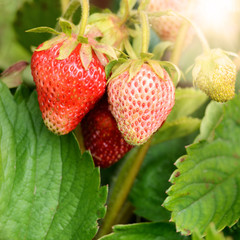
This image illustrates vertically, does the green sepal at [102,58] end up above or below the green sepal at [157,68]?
above

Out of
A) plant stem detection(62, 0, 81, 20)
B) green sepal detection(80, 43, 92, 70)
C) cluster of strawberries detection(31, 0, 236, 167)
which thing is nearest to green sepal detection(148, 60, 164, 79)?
cluster of strawberries detection(31, 0, 236, 167)

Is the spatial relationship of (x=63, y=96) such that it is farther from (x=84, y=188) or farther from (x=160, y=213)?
(x=160, y=213)

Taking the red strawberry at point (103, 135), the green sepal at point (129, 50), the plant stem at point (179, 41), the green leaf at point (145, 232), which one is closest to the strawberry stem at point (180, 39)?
the plant stem at point (179, 41)

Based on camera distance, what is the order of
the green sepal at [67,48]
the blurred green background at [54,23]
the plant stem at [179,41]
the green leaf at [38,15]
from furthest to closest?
the green leaf at [38,15] → the blurred green background at [54,23] → the plant stem at [179,41] → the green sepal at [67,48]

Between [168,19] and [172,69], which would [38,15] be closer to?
[168,19]

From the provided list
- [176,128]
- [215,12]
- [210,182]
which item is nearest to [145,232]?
[210,182]

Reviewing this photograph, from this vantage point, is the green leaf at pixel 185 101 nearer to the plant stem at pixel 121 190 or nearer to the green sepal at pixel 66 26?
the plant stem at pixel 121 190

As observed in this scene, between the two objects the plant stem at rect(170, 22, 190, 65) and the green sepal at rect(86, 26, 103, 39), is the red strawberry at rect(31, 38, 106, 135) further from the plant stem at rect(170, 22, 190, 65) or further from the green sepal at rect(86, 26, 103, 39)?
the plant stem at rect(170, 22, 190, 65)
